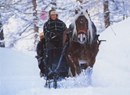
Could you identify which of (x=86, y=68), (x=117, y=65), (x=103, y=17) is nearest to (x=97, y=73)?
(x=117, y=65)

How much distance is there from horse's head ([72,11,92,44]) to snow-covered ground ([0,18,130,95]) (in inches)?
47.5

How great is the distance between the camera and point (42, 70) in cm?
1298

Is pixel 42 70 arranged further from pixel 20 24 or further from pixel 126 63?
pixel 20 24

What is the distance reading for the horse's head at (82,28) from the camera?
11930 millimetres

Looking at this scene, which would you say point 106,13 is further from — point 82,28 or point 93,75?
point 82,28

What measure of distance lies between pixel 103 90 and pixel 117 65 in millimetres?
4646

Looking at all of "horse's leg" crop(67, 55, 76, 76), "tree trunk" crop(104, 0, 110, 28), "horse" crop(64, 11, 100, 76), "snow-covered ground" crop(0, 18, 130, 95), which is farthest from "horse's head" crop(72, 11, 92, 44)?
"tree trunk" crop(104, 0, 110, 28)

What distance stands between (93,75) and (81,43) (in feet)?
9.36

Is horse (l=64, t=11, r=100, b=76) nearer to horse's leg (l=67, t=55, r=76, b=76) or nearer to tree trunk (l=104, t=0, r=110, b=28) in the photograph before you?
horse's leg (l=67, t=55, r=76, b=76)

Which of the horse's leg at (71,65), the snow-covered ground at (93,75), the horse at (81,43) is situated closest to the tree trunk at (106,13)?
the snow-covered ground at (93,75)

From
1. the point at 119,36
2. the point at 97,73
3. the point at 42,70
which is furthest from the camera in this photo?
the point at 119,36

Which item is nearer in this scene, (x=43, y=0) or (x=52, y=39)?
(x=52, y=39)

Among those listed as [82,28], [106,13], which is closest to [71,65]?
[82,28]

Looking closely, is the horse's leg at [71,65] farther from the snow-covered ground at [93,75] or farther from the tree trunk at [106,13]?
the tree trunk at [106,13]
